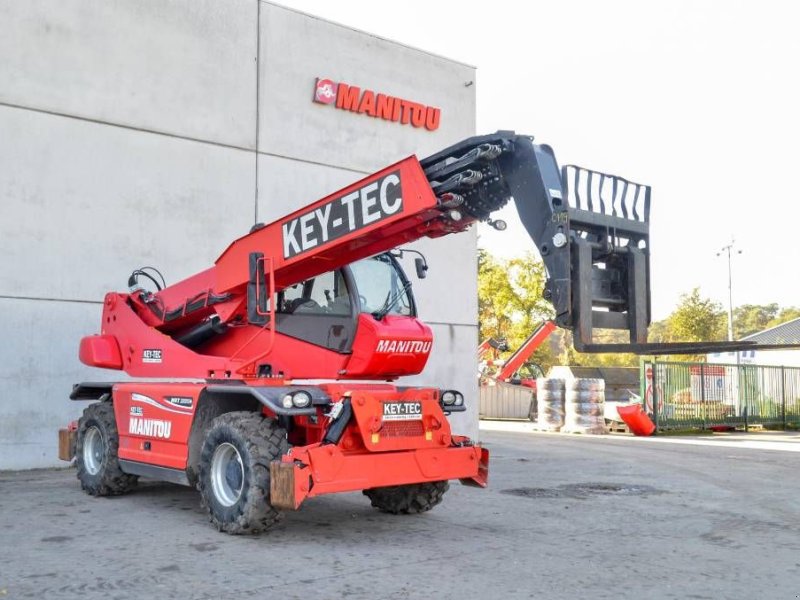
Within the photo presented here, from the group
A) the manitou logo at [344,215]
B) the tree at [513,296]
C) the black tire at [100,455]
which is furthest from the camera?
the tree at [513,296]

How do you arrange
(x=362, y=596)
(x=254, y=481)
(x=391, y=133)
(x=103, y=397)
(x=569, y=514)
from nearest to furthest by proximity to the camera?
(x=362, y=596) → (x=254, y=481) → (x=569, y=514) → (x=103, y=397) → (x=391, y=133)

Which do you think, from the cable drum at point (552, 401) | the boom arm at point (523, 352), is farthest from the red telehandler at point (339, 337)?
the boom arm at point (523, 352)

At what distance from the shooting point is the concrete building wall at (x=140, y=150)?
12.0 m

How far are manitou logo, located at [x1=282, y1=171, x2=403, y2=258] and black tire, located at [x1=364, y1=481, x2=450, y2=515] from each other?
2.61m

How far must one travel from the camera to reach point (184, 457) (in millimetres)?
8141

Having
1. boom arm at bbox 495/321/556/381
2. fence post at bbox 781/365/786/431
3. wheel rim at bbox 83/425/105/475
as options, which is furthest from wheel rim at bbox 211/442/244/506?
fence post at bbox 781/365/786/431

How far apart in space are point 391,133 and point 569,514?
10.1 m

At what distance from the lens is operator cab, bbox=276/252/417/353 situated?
8.12 meters

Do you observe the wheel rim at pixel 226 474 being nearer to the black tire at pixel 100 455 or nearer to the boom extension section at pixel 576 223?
the black tire at pixel 100 455

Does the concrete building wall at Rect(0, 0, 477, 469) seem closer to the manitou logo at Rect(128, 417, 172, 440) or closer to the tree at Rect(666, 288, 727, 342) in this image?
the manitou logo at Rect(128, 417, 172, 440)

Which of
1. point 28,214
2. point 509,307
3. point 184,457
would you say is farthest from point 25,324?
point 509,307

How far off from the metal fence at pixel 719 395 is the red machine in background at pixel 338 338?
51.0ft

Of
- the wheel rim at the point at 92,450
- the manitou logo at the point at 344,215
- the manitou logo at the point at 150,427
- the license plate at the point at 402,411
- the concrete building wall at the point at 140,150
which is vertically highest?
the concrete building wall at the point at 140,150

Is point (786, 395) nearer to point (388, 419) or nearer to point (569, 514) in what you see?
point (569, 514)
